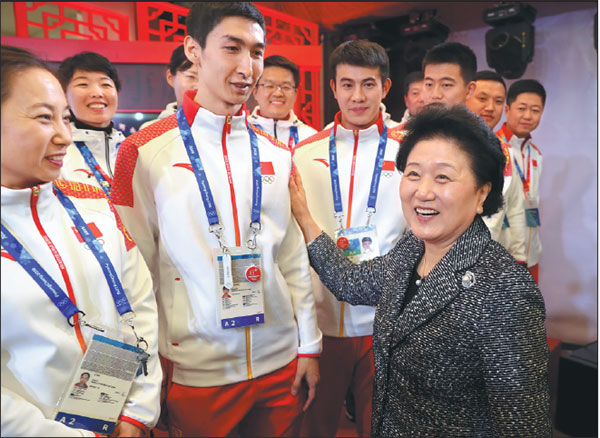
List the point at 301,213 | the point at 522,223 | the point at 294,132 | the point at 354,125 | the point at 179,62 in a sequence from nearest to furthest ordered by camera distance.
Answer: the point at 301,213
the point at 354,125
the point at 179,62
the point at 522,223
the point at 294,132

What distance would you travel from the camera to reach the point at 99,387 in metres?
1.10

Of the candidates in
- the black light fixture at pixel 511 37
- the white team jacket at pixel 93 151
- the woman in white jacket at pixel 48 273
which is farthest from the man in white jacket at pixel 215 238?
the black light fixture at pixel 511 37

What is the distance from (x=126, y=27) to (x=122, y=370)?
208 inches

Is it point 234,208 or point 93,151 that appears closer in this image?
point 234,208

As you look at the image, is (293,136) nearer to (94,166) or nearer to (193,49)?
(94,166)

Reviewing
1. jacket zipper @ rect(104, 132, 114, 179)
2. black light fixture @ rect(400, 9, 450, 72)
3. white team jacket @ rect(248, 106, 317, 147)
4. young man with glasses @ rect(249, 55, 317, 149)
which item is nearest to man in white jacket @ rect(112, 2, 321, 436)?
jacket zipper @ rect(104, 132, 114, 179)

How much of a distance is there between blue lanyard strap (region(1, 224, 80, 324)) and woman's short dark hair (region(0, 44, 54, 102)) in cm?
29

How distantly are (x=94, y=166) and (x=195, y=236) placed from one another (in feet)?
5.63

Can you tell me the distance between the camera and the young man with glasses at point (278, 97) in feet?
12.4

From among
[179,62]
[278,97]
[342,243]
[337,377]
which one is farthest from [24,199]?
[278,97]

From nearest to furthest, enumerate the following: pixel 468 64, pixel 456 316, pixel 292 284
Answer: pixel 456 316 → pixel 292 284 → pixel 468 64

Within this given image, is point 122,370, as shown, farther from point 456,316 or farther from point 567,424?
point 567,424

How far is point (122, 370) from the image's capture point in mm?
1154

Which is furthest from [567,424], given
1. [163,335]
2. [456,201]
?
[163,335]
